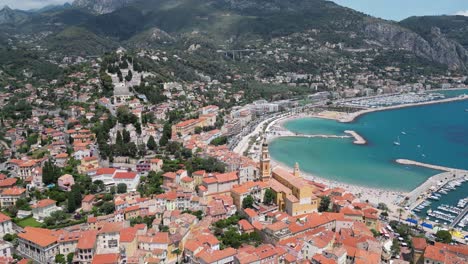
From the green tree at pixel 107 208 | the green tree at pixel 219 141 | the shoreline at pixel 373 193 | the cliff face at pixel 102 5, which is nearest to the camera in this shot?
the green tree at pixel 107 208

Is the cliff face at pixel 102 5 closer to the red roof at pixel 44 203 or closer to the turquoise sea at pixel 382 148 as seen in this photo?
the turquoise sea at pixel 382 148

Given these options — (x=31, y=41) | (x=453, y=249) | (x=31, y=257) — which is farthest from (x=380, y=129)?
(x=31, y=41)

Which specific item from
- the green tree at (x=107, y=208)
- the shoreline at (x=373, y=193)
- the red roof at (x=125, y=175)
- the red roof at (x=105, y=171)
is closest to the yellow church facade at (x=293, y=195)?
the shoreline at (x=373, y=193)

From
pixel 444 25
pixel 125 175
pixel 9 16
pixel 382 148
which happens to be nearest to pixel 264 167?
pixel 125 175

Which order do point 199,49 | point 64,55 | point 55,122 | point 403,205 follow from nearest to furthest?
point 403,205
point 55,122
point 64,55
point 199,49

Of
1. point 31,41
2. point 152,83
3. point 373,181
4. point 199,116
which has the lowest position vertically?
point 373,181

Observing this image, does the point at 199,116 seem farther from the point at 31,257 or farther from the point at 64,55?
the point at 64,55

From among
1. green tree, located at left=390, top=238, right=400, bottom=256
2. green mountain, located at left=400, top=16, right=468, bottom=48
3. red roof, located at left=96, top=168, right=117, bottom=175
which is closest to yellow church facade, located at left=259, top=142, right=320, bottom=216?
green tree, located at left=390, top=238, right=400, bottom=256
